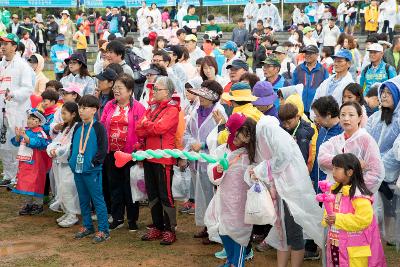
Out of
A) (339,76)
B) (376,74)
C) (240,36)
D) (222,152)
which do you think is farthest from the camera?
(240,36)

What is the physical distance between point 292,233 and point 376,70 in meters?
4.92

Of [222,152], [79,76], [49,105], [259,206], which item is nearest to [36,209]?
[49,105]

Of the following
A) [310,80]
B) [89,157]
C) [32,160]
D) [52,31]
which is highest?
[52,31]

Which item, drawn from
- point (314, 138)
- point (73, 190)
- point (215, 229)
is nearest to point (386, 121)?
point (314, 138)

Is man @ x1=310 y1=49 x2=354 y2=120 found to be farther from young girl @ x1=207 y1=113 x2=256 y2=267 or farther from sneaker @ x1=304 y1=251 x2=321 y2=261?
young girl @ x1=207 y1=113 x2=256 y2=267

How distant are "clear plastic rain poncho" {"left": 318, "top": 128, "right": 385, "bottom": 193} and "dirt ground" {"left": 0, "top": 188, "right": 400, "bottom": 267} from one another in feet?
4.39

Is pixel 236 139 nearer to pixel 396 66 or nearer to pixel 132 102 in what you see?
pixel 132 102

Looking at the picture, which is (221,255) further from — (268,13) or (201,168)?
(268,13)

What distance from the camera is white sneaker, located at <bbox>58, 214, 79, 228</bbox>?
821cm

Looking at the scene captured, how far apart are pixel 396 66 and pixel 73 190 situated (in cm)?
649

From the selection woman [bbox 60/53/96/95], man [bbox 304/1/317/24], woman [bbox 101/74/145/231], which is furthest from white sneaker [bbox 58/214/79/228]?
man [bbox 304/1/317/24]

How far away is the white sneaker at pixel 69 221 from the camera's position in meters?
8.21

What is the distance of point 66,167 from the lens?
8094mm

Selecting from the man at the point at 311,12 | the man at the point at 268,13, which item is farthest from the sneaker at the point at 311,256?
the man at the point at 311,12
